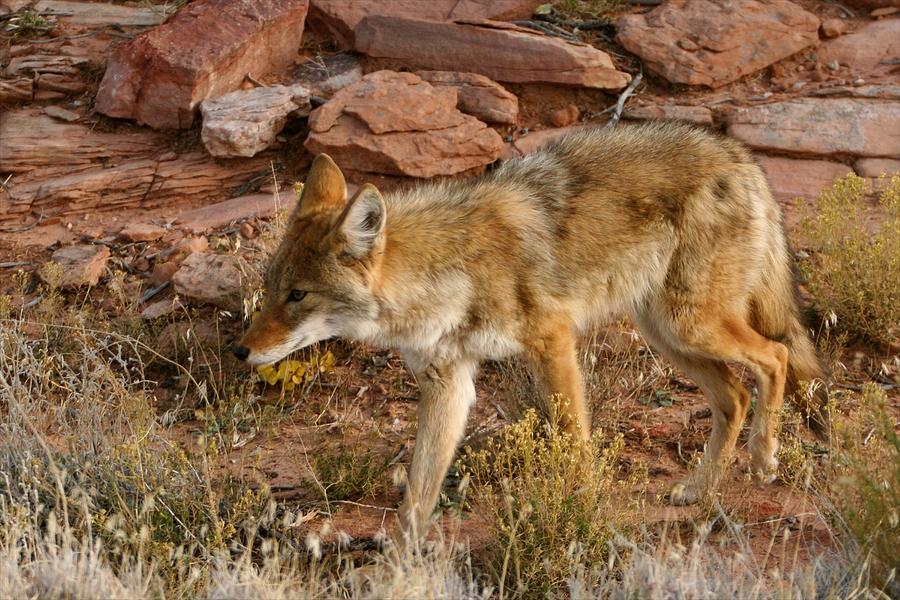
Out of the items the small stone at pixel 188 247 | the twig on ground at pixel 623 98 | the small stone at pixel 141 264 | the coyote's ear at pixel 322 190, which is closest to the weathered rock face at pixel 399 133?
the twig on ground at pixel 623 98

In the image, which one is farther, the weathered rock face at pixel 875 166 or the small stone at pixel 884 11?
the small stone at pixel 884 11

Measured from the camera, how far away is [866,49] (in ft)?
31.2

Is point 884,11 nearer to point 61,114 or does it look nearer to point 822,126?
point 822,126

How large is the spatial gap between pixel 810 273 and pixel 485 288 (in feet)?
9.90

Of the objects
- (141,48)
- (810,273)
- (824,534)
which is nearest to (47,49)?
(141,48)

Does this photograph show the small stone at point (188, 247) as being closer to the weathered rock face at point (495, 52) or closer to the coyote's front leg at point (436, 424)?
the weathered rock face at point (495, 52)

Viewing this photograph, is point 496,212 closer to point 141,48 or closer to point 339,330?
point 339,330

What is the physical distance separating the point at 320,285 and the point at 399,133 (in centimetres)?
375

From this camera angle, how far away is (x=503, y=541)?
4.74m

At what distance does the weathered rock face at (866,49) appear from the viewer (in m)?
9.38

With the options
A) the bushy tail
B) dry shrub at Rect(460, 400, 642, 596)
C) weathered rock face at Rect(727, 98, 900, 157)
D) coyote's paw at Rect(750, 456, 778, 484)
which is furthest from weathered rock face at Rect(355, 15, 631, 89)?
dry shrub at Rect(460, 400, 642, 596)

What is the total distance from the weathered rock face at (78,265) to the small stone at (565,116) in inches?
149

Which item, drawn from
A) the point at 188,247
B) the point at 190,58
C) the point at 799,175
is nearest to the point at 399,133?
the point at 188,247

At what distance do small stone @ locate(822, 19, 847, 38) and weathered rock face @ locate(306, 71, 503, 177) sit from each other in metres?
3.34
